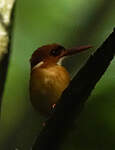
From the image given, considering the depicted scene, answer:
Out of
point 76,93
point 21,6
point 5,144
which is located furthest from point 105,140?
point 21,6

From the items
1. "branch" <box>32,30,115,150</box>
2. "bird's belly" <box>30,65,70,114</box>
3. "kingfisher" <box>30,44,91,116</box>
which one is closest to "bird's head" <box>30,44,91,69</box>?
"kingfisher" <box>30,44,91,116</box>

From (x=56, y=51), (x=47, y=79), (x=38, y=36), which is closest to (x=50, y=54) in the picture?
(x=56, y=51)

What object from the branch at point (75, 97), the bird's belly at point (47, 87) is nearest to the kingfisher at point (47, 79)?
the bird's belly at point (47, 87)

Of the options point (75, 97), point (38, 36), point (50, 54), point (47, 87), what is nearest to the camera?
point (75, 97)

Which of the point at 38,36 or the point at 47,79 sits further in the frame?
the point at 38,36

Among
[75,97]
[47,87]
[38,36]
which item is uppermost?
[75,97]

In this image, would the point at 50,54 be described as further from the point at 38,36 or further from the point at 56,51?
the point at 38,36

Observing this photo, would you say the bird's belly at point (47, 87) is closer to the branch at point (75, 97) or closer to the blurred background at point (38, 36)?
the blurred background at point (38, 36)
